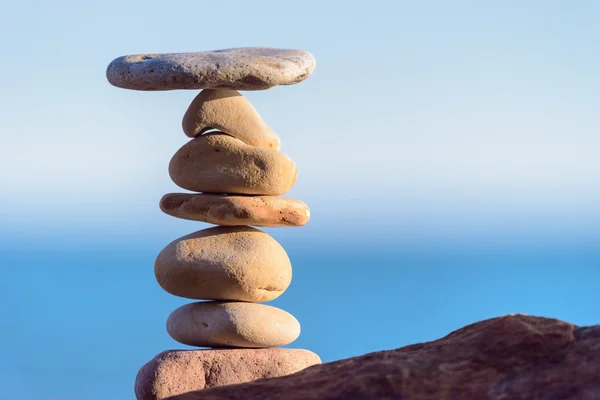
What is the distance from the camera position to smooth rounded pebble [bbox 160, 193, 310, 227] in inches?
211

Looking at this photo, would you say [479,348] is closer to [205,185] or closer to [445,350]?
[445,350]

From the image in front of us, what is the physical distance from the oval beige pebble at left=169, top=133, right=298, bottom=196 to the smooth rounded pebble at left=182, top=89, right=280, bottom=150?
65 millimetres

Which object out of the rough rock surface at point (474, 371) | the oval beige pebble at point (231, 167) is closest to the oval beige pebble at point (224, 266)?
the oval beige pebble at point (231, 167)

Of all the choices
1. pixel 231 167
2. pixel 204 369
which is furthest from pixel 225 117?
pixel 204 369

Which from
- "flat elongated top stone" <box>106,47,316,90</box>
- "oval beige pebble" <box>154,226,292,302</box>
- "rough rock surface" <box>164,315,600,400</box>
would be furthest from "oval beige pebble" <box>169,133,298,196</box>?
"rough rock surface" <box>164,315,600,400</box>

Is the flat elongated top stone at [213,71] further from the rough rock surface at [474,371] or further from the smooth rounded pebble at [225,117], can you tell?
the rough rock surface at [474,371]

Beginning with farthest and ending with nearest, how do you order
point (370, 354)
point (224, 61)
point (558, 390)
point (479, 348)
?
point (224, 61)
point (370, 354)
point (479, 348)
point (558, 390)

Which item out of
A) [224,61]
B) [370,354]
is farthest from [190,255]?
[370,354]

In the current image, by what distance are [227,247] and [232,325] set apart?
547 millimetres

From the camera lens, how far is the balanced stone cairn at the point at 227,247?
5.23 metres

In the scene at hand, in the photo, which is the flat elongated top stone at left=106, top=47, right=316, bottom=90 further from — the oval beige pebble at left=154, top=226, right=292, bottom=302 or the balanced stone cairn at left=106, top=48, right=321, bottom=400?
the oval beige pebble at left=154, top=226, right=292, bottom=302

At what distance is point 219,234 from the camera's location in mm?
5508

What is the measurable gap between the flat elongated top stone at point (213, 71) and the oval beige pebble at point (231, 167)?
57cm

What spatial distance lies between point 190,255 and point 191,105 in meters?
1.11
